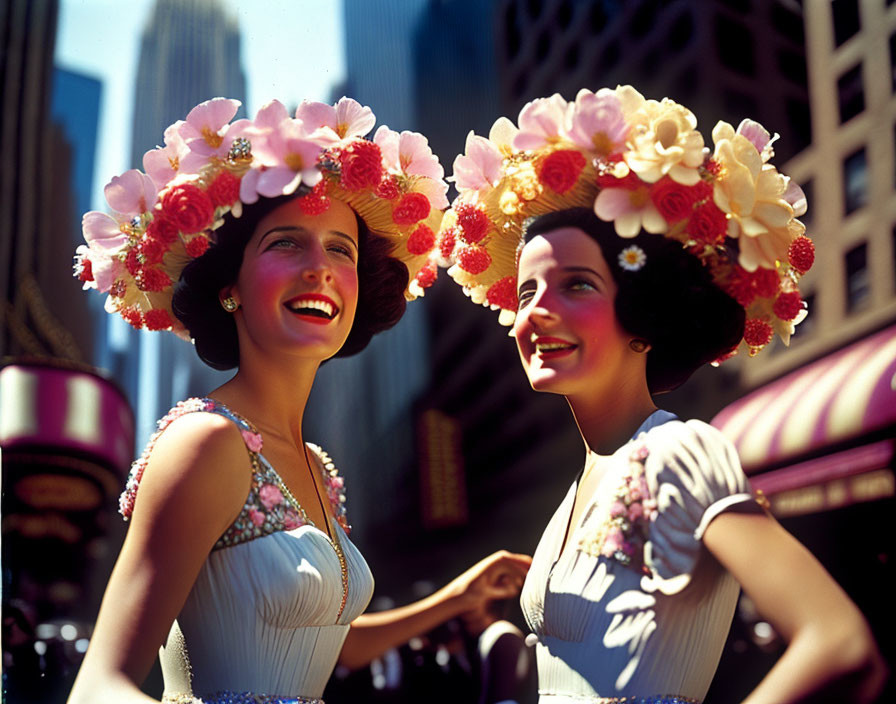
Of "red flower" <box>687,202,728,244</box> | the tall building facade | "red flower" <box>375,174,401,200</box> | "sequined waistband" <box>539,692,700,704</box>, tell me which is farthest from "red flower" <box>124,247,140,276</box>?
the tall building facade

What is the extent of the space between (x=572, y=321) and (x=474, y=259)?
458 millimetres

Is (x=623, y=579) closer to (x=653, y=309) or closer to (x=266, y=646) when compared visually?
(x=653, y=309)

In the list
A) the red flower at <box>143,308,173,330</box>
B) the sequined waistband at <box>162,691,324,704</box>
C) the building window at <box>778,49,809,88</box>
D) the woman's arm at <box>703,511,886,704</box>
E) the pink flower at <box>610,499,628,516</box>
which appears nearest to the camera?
the woman's arm at <box>703,511,886,704</box>

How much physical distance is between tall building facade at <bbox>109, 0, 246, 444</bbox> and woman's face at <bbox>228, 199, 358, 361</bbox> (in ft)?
11.5

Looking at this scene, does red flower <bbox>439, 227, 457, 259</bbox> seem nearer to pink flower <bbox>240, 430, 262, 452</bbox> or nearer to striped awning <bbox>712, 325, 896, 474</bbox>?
pink flower <bbox>240, 430, 262, 452</bbox>

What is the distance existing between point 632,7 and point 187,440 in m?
4.70

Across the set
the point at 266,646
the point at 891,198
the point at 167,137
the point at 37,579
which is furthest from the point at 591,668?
the point at 37,579

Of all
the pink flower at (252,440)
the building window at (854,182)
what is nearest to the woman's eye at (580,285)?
the pink flower at (252,440)

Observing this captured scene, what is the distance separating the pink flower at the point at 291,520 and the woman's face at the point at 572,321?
0.71 metres

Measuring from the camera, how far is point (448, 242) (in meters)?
2.82

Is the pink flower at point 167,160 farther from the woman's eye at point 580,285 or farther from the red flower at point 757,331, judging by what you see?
the red flower at point 757,331

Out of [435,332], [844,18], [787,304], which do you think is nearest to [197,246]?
[787,304]

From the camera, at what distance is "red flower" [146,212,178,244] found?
2.59 meters

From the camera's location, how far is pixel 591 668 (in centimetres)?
226
